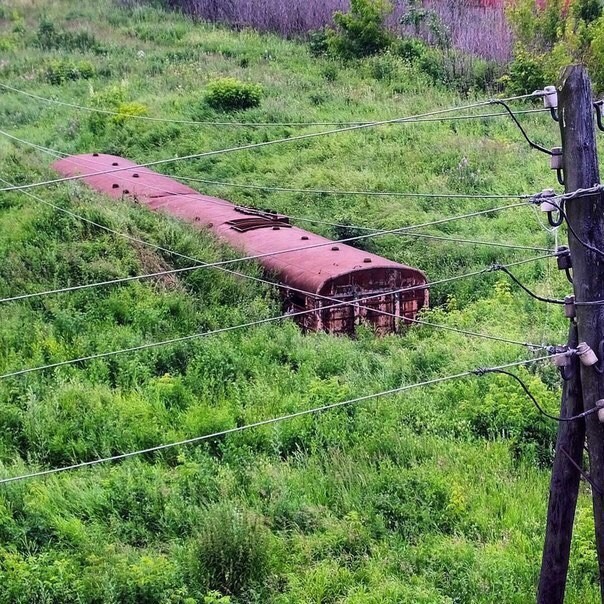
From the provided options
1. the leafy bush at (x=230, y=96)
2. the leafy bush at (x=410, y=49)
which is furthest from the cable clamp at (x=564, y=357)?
the leafy bush at (x=410, y=49)

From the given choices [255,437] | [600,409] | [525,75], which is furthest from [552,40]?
[600,409]

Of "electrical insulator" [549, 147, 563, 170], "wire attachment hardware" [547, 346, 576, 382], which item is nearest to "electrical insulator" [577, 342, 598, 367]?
"wire attachment hardware" [547, 346, 576, 382]

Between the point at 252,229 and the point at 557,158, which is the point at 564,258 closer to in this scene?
the point at 557,158

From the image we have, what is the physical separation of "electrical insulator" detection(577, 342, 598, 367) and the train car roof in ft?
12.1

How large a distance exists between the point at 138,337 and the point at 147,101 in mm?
13813

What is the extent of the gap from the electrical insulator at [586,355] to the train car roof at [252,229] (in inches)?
145

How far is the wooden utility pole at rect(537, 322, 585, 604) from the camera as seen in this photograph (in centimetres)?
405

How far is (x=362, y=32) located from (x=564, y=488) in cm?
2321

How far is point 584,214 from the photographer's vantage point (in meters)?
3.82

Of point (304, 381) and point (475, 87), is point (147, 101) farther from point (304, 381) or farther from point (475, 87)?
point (304, 381)

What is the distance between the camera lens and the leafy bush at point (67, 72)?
2378 centimetres

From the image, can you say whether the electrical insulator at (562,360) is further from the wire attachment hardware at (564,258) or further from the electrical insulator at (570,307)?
the wire attachment hardware at (564,258)

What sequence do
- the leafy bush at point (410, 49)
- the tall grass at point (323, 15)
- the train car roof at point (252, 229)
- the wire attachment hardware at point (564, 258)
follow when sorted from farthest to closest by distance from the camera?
the tall grass at point (323, 15) < the leafy bush at point (410, 49) < the train car roof at point (252, 229) < the wire attachment hardware at point (564, 258)

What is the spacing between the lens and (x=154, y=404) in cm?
767
